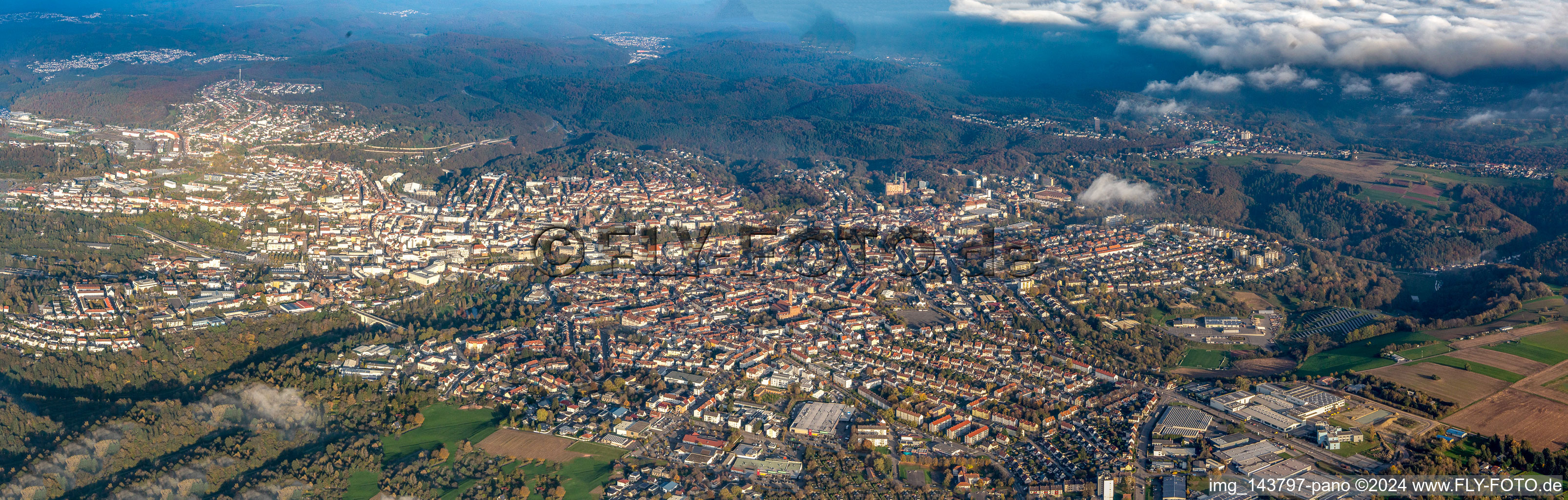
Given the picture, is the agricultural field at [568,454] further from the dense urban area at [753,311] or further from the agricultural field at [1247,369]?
the agricultural field at [1247,369]

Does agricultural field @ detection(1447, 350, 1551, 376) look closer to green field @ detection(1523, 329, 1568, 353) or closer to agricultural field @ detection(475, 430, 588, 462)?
green field @ detection(1523, 329, 1568, 353)

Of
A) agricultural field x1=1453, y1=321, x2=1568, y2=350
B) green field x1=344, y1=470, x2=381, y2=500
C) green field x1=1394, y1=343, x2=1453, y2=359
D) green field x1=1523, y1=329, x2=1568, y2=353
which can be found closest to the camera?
green field x1=344, y1=470, x2=381, y2=500

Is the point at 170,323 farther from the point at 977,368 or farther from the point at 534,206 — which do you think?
the point at 977,368

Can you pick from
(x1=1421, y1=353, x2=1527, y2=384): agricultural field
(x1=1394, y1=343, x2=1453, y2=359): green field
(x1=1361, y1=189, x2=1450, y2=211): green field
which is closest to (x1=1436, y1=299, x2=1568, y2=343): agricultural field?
(x1=1394, y1=343, x2=1453, y2=359): green field

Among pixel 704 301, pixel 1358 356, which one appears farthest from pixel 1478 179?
pixel 704 301

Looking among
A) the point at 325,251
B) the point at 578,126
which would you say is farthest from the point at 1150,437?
the point at 578,126

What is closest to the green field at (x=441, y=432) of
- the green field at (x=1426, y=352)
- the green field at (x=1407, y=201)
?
the green field at (x=1426, y=352)
